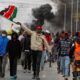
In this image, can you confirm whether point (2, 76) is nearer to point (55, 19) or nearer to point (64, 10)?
point (55, 19)

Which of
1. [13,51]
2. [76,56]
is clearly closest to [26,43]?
[13,51]

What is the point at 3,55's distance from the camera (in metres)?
18.9

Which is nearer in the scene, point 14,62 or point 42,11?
point 14,62

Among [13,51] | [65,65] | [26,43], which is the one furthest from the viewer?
[26,43]

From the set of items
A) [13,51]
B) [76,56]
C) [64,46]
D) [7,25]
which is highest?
[7,25]

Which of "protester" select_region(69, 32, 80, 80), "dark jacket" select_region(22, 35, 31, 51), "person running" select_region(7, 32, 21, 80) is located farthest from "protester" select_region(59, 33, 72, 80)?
"dark jacket" select_region(22, 35, 31, 51)

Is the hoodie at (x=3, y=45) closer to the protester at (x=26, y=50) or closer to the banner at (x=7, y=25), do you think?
the banner at (x=7, y=25)

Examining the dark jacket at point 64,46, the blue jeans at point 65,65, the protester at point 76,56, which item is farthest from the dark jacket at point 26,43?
the protester at point 76,56

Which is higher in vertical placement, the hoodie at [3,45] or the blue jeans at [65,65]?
the hoodie at [3,45]

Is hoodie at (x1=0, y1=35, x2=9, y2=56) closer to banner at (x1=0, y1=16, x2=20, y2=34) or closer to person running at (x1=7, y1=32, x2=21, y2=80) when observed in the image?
person running at (x1=7, y1=32, x2=21, y2=80)

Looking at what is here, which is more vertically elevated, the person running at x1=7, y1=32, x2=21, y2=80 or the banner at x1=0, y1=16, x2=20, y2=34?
the banner at x1=0, y1=16, x2=20, y2=34

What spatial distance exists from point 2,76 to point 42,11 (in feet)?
232

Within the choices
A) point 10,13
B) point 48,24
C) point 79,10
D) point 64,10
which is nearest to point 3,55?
point 10,13

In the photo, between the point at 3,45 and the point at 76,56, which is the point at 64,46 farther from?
the point at 3,45
